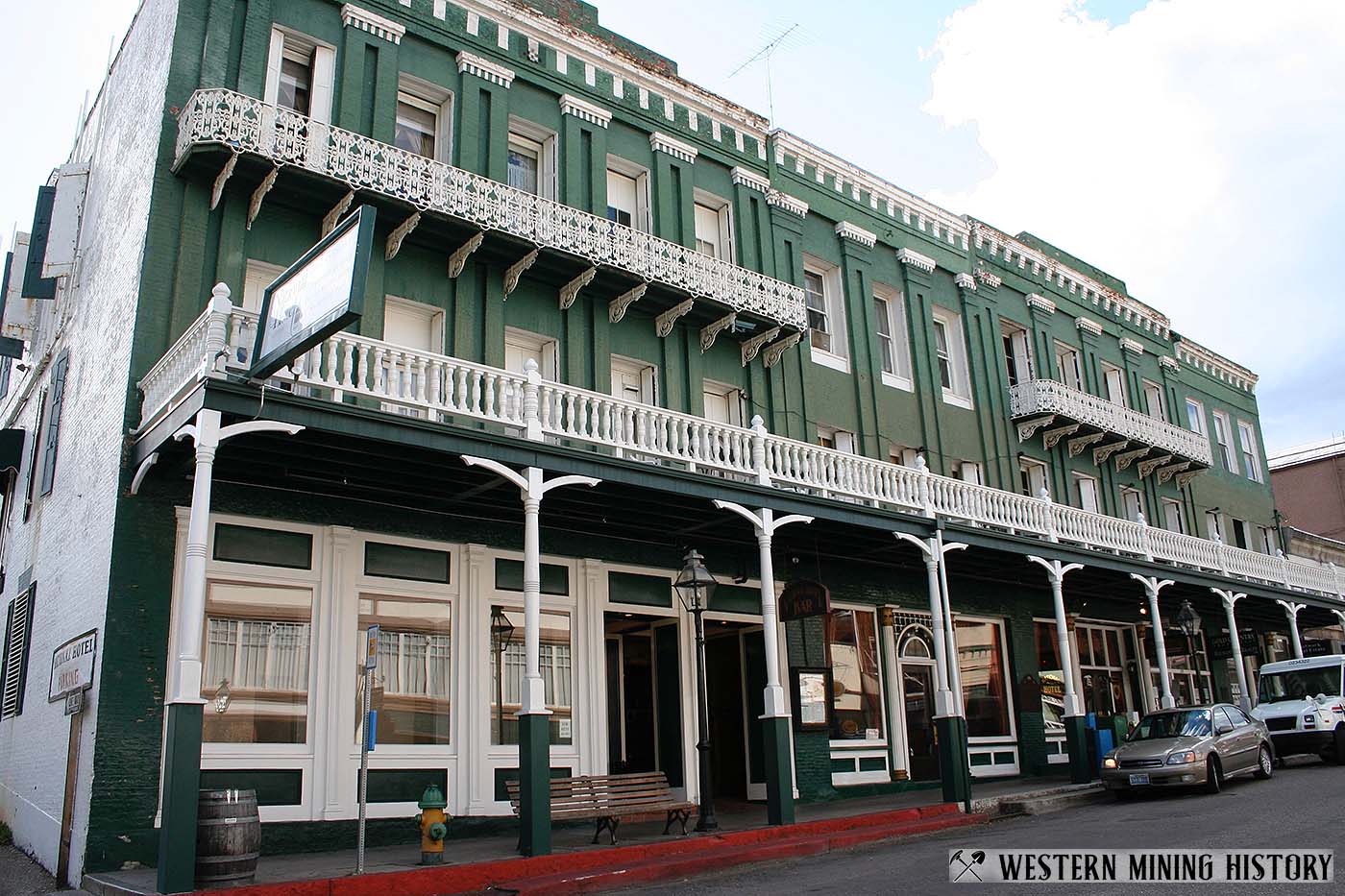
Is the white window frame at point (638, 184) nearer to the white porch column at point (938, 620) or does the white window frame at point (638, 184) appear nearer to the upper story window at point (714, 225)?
the upper story window at point (714, 225)

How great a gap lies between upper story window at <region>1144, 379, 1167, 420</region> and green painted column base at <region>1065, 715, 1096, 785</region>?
15.4 metres

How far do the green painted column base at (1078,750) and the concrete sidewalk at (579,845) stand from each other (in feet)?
5.73

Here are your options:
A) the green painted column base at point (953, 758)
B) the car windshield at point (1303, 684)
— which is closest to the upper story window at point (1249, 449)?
the car windshield at point (1303, 684)

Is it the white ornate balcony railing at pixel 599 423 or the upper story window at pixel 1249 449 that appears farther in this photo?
the upper story window at pixel 1249 449

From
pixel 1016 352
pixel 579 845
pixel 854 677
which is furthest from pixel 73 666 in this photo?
pixel 1016 352

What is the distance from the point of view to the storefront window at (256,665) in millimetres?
13891

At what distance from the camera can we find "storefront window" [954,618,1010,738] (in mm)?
23938

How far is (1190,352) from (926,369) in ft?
50.8

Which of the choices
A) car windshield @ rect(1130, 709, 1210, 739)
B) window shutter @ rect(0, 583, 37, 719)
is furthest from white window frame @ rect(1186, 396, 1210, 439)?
window shutter @ rect(0, 583, 37, 719)

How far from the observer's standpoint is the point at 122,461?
45.5ft

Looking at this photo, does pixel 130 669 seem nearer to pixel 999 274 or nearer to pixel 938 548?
pixel 938 548

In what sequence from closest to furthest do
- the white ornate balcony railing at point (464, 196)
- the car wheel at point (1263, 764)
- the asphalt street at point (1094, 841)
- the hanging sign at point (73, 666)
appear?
the asphalt street at point (1094, 841)
the hanging sign at point (73, 666)
the white ornate balcony railing at point (464, 196)
the car wheel at point (1263, 764)

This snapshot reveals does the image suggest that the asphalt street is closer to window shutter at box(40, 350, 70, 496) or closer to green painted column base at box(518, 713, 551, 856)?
green painted column base at box(518, 713, 551, 856)

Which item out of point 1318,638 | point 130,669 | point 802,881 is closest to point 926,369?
point 802,881
